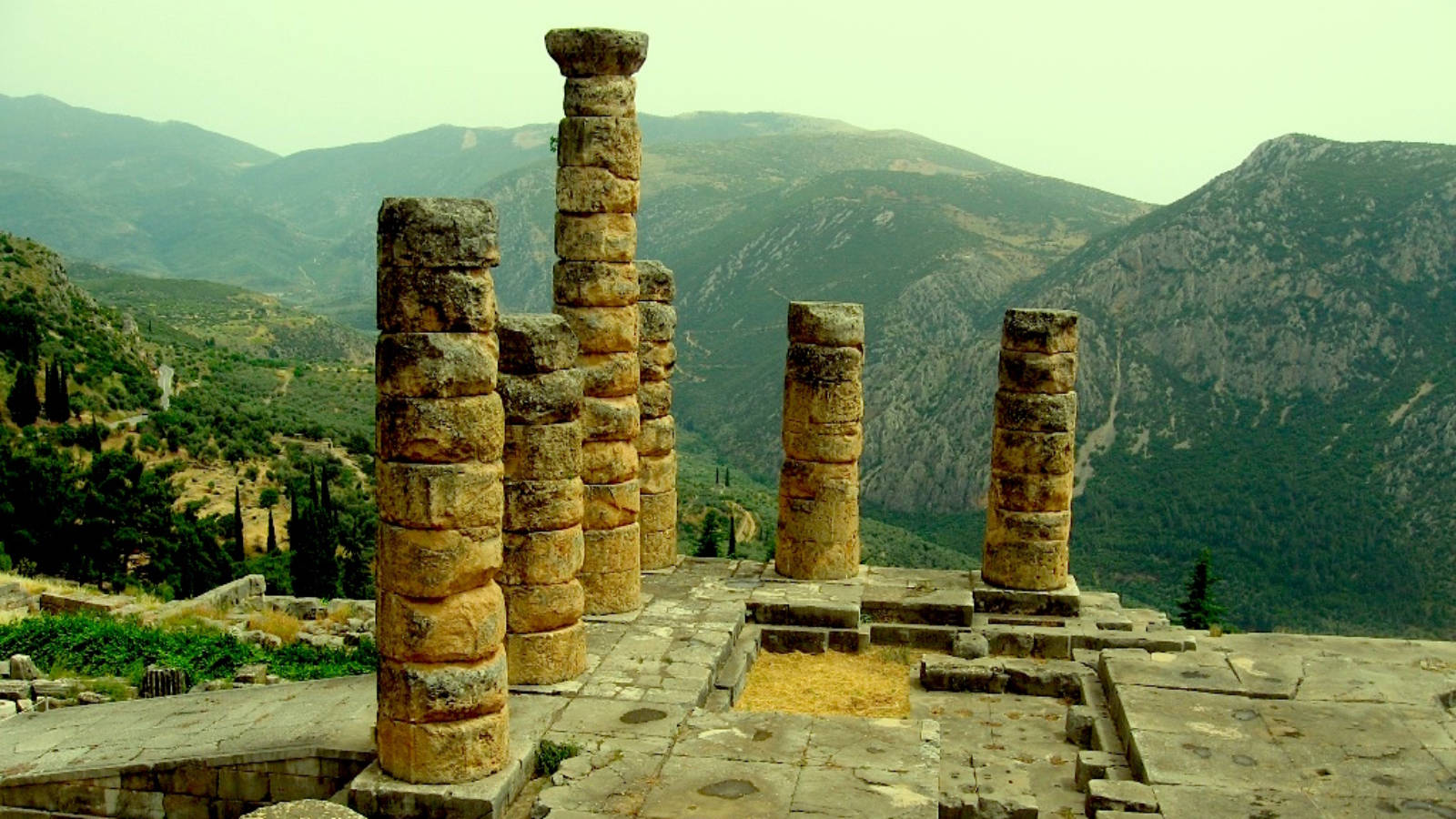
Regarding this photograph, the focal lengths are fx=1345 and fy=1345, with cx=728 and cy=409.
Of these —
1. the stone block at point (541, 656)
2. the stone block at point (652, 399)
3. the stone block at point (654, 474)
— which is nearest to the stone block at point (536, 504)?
the stone block at point (541, 656)

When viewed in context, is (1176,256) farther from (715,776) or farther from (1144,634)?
(715,776)

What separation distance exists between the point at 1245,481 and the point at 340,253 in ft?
570

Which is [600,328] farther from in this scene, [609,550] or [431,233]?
[431,233]

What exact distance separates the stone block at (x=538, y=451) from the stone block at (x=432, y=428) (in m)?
2.43

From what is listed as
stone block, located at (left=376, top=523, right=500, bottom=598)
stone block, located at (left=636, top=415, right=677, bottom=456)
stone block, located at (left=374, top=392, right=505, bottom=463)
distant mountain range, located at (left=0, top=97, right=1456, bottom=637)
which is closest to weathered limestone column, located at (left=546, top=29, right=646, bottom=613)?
stone block, located at (left=636, top=415, right=677, bottom=456)

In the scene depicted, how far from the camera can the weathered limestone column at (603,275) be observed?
15.4 m

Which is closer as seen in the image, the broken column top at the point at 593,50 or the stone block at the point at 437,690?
the stone block at the point at 437,690

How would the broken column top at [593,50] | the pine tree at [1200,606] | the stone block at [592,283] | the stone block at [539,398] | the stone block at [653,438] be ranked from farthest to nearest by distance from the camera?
the pine tree at [1200,606] → the stone block at [653,438] → the stone block at [592,283] → the broken column top at [593,50] → the stone block at [539,398]

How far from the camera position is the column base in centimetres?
1677

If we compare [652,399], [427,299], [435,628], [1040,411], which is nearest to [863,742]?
[435,628]

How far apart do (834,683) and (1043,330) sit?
505 cm

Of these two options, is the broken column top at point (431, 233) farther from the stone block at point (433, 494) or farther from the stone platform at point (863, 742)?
the stone platform at point (863, 742)

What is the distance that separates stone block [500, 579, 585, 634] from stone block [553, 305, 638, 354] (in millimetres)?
3733

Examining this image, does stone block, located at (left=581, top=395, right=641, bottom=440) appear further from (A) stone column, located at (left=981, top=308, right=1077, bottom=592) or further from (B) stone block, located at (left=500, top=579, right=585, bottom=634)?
(A) stone column, located at (left=981, top=308, right=1077, bottom=592)
